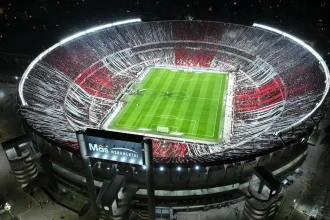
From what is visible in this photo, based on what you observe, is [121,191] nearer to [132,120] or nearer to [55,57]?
[132,120]

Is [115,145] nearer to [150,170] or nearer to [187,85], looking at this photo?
Result: [150,170]

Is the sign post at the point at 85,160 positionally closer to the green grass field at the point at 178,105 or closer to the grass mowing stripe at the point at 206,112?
the green grass field at the point at 178,105

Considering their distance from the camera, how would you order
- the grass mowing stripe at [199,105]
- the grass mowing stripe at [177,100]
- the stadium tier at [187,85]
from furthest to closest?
1. the grass mowing stripe at [177,100]
2. the grass mowing stripe at [199,105]
3. the stadium tier at [187,85]

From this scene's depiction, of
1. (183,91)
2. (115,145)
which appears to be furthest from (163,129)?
(115,145)

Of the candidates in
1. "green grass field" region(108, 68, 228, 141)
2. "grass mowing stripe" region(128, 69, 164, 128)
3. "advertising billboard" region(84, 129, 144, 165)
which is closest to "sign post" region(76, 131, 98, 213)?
"advertising billboard" region(84, 129, 144, 165)

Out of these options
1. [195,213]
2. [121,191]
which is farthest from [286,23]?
[121,191]

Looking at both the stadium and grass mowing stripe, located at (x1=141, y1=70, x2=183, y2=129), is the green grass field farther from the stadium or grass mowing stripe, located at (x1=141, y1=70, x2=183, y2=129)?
the stadium

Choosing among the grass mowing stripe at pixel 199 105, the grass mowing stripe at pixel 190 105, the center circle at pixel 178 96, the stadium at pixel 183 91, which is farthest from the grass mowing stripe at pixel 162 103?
the grass mowing stripe at pixel 199 105
